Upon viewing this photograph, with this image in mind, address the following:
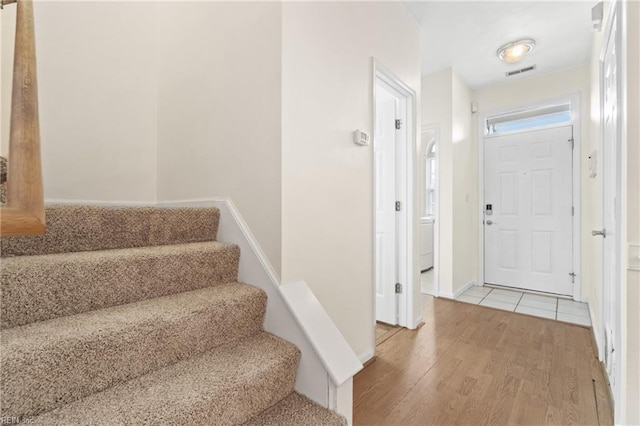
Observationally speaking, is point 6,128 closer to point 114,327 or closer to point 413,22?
point 114,327

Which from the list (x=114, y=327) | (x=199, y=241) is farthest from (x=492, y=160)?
(x=114, y=327)

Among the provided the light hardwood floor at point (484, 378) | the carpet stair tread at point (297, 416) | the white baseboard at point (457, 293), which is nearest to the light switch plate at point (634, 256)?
the light hardwood floor at point (484, 378)

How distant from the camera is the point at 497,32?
9.32ft

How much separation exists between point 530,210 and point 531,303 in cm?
118

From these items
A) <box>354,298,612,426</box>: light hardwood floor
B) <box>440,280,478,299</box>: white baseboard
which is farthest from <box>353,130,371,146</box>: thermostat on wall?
<box>440,280,478,299</box>: white baseboard

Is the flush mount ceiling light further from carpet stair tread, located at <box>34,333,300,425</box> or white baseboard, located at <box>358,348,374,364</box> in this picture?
carpet stair tread, located at <box>34,333,300,425</box>

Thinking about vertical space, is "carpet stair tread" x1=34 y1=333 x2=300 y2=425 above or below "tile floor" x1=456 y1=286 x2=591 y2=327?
above

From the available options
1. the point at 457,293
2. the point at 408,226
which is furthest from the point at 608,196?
the point at 457,293

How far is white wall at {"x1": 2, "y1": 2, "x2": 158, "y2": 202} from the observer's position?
196cm

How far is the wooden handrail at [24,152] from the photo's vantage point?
0.59 meters

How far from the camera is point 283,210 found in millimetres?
1430

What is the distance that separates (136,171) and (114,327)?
63.4 inches

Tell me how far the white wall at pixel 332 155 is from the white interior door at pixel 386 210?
0.50 m

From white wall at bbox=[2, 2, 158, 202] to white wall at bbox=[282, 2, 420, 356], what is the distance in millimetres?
1354
